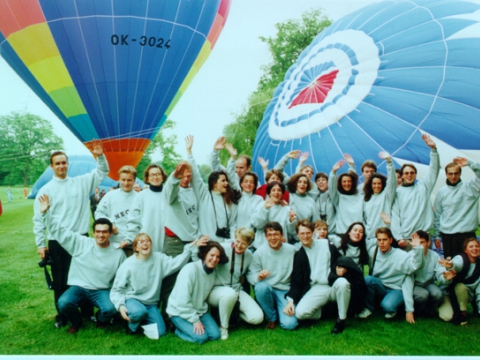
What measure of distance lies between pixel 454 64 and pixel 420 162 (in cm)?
82

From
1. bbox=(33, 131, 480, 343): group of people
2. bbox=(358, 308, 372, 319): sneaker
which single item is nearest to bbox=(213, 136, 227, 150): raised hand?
bbox=(33, 131, 480, 343): group of people

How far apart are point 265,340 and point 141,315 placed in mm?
733

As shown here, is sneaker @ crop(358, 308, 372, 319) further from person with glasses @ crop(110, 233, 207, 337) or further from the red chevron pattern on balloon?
the red chevron pattern on balloon

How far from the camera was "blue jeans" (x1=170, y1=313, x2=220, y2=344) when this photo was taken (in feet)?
8.51

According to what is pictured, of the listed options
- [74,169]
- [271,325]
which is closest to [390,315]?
[271,325]

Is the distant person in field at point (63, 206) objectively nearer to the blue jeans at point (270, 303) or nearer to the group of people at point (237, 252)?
the group of people at point (237, 252)

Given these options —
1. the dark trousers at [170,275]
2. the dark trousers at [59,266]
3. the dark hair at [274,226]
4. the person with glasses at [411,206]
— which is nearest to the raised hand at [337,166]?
the person with glasses at [411,206]

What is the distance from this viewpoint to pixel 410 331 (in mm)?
2682

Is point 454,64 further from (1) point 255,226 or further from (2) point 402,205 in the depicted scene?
(1) point 255,226

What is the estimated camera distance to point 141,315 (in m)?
2.62

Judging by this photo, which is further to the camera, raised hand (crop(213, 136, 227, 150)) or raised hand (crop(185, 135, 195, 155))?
raised hand (crop(213, 136, 227, 150))

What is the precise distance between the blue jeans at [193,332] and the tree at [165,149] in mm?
1304

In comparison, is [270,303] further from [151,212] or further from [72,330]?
[72,330]

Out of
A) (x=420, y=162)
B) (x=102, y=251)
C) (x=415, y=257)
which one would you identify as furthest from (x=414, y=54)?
(x=102, y=251)
